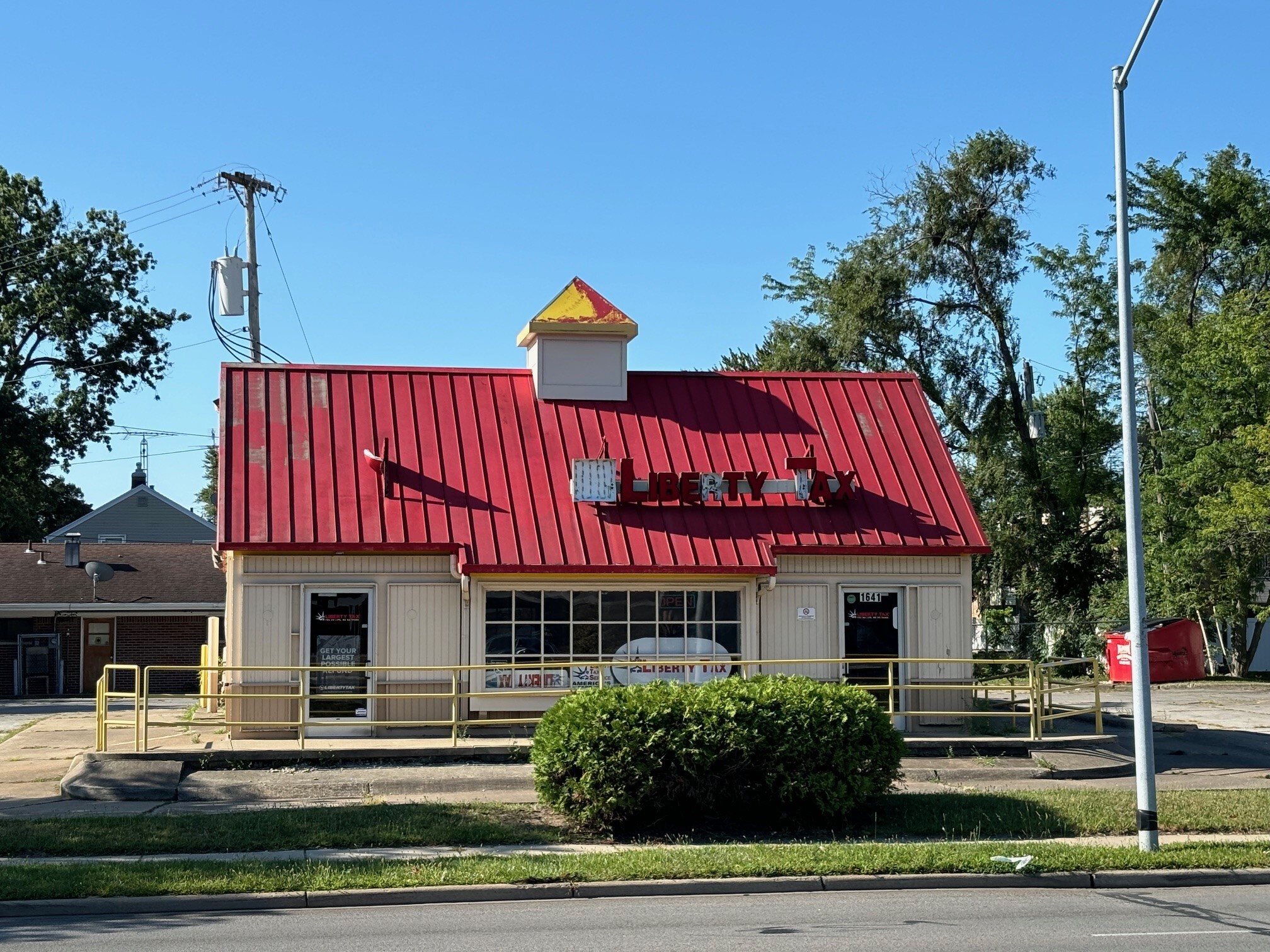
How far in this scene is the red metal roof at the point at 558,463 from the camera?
19766 mm

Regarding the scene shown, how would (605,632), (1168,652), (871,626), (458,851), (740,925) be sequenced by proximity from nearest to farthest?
1. (740,925)
2. (458,851)
3. (605,632)
4. (871,626)
5. (1168,652)

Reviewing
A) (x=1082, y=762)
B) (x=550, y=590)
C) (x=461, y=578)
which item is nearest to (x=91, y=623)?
(x=461, y=578)

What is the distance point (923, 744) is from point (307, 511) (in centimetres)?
949

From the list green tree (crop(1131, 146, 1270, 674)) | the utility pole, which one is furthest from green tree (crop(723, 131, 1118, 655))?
the utility pole

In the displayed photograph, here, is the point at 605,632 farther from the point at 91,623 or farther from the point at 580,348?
the point at 91,623

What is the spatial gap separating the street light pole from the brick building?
31164 millimetres

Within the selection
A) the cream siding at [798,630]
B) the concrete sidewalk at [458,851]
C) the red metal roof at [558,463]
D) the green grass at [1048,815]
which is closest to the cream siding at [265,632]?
the red metal roof at [558,463]

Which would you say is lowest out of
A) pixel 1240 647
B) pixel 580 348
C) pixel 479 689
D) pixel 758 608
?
pixel 1240 647

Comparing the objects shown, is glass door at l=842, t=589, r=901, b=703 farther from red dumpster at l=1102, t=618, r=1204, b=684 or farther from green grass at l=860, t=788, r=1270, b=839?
red dumpster at l=1102, t=618, r=1204, b=684

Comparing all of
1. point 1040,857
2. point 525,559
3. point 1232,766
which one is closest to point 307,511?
point 525,559

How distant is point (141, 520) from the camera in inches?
2124

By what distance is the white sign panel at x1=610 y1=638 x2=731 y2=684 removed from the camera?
65.7 ft

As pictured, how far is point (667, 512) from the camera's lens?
68.5ft

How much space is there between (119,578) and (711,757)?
103 feet
